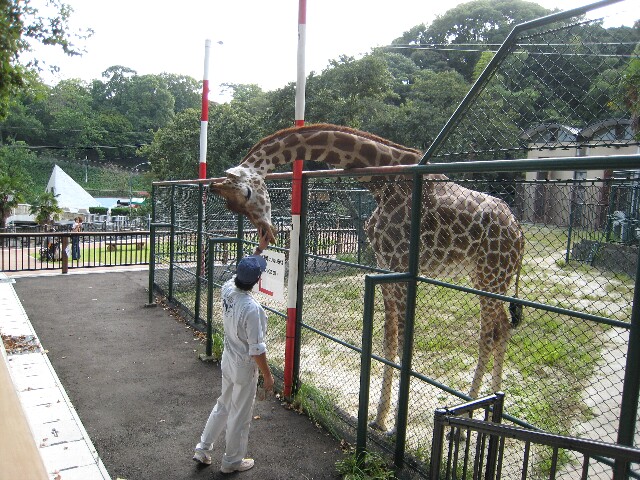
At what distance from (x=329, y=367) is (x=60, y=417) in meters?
2.81

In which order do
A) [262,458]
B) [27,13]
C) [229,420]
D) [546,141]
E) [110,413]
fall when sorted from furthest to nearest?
[27,13] → [110,413] → [262,458] → [229,420] → [546,141]

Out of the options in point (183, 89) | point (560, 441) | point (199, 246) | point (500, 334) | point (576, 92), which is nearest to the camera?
point (560, 441)

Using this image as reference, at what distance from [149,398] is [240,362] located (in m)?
2.01

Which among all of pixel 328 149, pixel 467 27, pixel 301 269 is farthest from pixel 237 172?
pixel 467 27

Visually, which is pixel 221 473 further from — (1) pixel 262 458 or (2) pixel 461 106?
(2) pixel 461 106

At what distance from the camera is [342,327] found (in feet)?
23.5

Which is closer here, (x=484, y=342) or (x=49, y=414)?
(x=484, y=342)

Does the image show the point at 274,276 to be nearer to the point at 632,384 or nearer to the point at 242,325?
the point at 242,325

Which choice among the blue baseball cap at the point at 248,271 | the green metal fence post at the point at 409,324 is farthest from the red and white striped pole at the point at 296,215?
the green metal fence post at the point at 409,324

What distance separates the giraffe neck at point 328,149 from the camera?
14.6 feet

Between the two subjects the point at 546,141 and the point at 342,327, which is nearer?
the point at 546,141

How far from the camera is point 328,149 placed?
4.46 m

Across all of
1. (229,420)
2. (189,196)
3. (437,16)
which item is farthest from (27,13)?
(437,16)

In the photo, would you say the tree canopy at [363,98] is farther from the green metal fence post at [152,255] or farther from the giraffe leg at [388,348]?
the green metal fence post at [152,255]
